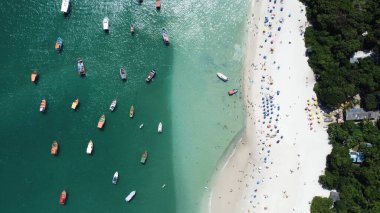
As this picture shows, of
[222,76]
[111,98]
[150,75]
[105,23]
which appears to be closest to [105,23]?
[105,23]

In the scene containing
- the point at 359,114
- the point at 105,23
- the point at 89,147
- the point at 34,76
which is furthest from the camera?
the point at 89,147

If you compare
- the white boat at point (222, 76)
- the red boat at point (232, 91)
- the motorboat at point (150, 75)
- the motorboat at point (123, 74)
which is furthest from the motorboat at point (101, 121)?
the red boat at point (232, 91)

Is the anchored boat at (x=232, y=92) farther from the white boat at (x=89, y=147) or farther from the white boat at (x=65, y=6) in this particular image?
the white boat at (x=65, y=6)

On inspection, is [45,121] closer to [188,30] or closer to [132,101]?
[132,101]

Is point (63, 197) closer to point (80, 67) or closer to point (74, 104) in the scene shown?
point (74, 104)

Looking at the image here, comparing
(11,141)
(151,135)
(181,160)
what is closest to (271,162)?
(181,160)
